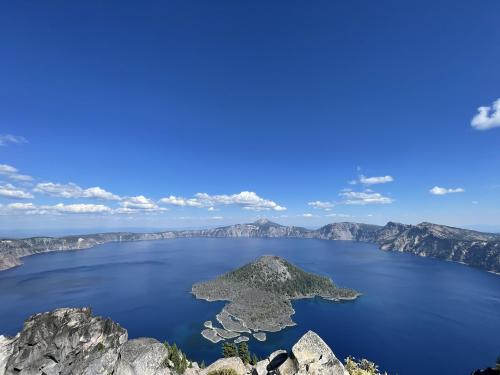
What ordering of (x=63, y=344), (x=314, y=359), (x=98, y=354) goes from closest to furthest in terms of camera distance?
(x=314, y=359) < (x=98, y=354) < (x=63, y=344)

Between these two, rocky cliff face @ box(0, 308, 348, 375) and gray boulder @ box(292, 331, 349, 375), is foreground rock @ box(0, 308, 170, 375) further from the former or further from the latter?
gray boulder @ box(292, 331, 349, 375)

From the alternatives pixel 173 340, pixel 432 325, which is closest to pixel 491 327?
pixel 432 325

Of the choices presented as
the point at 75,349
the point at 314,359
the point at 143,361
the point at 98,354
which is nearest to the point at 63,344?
the point at 75,349

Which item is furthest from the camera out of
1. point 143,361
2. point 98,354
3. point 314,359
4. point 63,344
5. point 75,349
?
point 75,349

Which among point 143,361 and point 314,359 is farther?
point 143,361

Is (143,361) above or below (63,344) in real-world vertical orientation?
above

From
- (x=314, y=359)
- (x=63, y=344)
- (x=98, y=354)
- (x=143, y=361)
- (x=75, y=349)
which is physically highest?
(x=314, y=359)

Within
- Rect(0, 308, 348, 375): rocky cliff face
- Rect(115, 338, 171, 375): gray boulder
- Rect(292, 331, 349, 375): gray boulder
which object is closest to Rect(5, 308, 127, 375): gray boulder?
Rect(0, 308, 348, 375): rocky cliff face

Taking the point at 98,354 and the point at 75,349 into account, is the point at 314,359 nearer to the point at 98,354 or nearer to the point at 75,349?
the point at 98,354

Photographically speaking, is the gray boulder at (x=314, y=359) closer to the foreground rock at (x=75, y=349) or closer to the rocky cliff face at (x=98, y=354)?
the rocky cliff face at (x=98, y=354)

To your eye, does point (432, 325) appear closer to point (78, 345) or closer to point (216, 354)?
point (216, 354)
